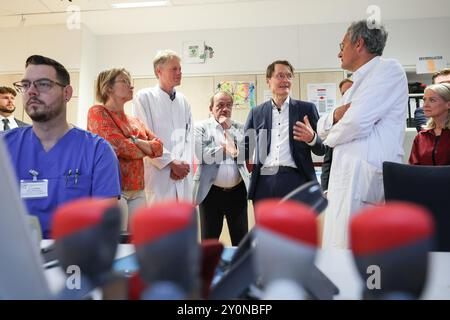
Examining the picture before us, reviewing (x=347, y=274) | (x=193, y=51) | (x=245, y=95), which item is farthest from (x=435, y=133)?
(x=193, y=51)

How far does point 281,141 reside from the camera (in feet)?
2.46

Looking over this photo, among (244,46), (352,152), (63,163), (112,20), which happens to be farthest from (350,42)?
(112,20)

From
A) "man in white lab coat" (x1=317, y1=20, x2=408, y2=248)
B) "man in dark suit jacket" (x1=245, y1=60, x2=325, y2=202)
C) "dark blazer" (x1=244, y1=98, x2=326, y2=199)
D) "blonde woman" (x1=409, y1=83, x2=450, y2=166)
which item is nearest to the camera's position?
"man in white lab coat" (x1=317, y1=20, x2=408, y2=248)

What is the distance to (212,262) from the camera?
0.26m

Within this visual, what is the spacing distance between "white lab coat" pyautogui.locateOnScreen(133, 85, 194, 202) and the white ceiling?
5.86ft

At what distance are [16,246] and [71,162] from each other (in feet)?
1.91

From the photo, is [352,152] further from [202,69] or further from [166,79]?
[202,69]

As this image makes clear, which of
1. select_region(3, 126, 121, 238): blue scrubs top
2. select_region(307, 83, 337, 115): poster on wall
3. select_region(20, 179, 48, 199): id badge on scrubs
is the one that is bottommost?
select_region(20, 179, 48, 199): id badge on scrubs

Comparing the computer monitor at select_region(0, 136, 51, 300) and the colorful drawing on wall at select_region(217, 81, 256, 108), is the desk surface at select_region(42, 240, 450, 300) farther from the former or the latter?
the colorful drawing on wall at select_region(217, 81, 256, 108)

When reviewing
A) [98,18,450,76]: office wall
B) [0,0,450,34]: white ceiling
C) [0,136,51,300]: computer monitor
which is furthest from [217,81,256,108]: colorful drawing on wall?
[0,136,51,300]: computer monitor

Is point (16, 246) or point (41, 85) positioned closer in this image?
point (16, 246)

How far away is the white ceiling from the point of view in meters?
3.18

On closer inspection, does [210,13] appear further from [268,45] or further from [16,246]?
[16,246]

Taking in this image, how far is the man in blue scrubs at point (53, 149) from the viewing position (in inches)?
23.5
